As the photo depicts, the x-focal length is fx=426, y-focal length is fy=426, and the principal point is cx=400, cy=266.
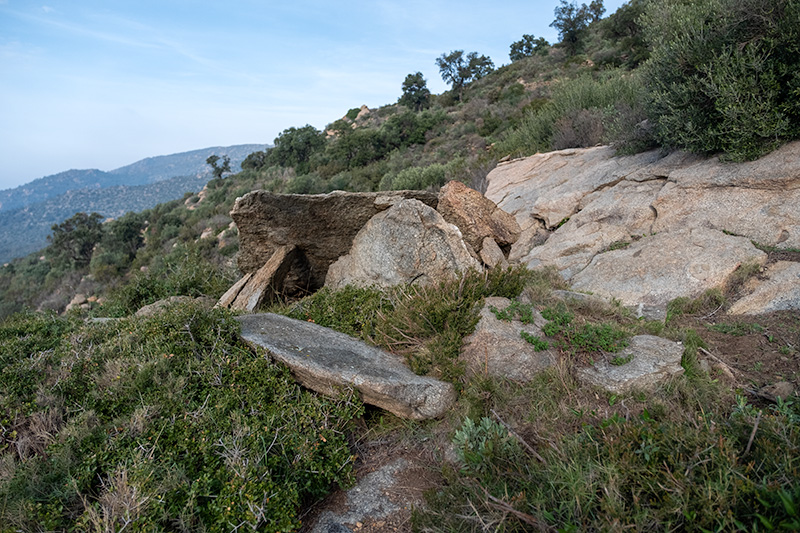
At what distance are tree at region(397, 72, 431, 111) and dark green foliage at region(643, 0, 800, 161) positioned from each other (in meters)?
38.9

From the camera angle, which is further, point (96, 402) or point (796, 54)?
point (796, 54)

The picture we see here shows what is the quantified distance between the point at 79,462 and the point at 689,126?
8.49 m

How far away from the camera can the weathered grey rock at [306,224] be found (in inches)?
256

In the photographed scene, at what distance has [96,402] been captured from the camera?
3621 millimetres

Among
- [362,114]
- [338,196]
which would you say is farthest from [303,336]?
[362,114]

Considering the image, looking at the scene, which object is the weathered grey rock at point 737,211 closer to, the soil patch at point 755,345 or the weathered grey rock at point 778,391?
the soil patch at point 755,345

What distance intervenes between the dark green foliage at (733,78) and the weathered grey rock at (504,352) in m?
4.57

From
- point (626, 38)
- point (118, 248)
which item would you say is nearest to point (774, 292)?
point (626, 38)

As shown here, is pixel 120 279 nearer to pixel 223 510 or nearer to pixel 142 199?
pixel 223 510

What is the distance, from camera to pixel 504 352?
4105 millimetres

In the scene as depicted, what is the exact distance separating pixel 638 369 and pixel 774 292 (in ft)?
7.90

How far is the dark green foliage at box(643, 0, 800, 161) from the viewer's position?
5883 mm

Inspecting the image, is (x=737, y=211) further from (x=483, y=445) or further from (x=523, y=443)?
(x=483, y=445)

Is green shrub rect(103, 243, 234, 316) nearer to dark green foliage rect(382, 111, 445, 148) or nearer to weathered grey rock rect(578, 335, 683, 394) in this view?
weathered grey rock rect(578, 335, 683, 394)
